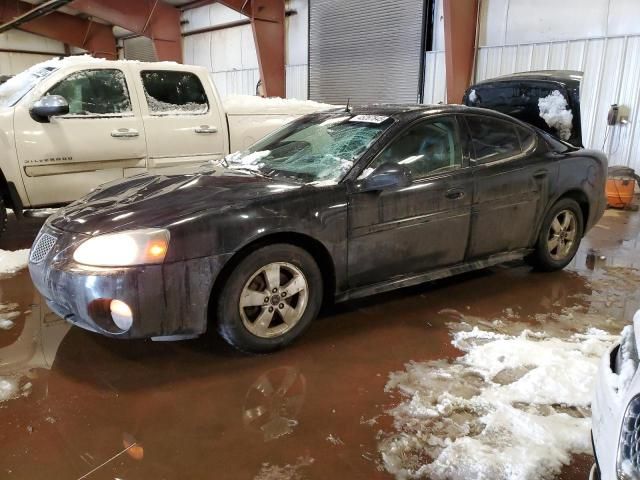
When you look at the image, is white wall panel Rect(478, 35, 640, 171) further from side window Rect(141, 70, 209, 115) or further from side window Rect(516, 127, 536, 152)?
side window Rect(141, 70, 209, 115)

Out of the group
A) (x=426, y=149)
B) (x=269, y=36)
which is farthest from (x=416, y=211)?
(x=269, y=36)

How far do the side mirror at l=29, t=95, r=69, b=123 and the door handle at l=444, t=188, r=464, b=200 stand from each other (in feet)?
12.4

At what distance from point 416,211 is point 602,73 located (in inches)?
286

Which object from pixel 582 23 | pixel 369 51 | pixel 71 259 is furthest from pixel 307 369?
pixel 369 51

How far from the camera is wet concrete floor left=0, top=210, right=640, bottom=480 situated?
7.68 feet

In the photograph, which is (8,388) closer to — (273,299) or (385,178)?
(273,299)

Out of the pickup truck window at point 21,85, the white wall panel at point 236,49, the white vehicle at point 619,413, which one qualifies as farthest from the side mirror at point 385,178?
the white wall panel at point 236,49

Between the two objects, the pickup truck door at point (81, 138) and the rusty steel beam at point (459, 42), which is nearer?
the pickup truck door at point (81, 138)

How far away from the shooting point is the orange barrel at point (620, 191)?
8102 mm

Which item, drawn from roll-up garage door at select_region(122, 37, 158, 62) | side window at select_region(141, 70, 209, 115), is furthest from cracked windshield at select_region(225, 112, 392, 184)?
roll-up garage door at select_region(122, 37, 158, 62)

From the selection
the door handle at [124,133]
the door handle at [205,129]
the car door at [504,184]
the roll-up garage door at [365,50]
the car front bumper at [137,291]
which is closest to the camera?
the car front bumper at [137,291]

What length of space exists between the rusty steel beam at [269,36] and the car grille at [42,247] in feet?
39.5

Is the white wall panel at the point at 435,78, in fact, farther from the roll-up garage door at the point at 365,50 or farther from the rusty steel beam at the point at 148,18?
the rusty steel beam at the point at 148,18

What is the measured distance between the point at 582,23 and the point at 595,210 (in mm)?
5690
